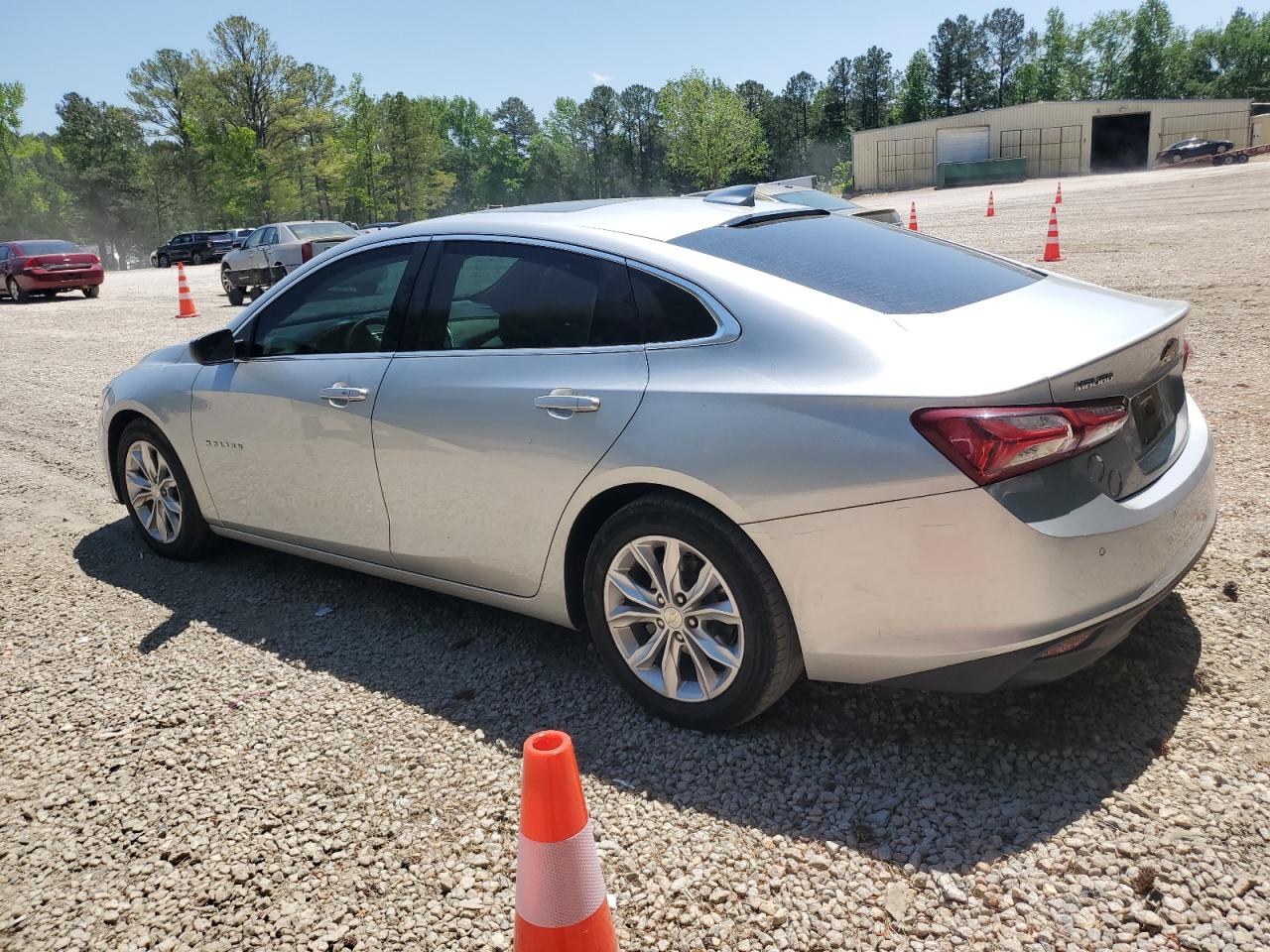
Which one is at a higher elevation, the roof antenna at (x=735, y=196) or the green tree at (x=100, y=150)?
the green tree at (x=100, y=150)

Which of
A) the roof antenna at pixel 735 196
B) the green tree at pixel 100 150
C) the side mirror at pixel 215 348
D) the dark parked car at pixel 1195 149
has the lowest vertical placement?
the dark parked car at pixel 1195 149

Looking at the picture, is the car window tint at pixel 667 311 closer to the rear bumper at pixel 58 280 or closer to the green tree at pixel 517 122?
the rear bumper at pixel 58 280

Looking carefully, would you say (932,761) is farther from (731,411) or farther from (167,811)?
(167,811)

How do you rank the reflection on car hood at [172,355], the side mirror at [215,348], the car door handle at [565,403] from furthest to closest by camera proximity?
the reflection on car hood at [172,355] → the side mirror at [215,348] → the car door handle at [565,403]

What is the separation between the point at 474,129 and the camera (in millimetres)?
131875

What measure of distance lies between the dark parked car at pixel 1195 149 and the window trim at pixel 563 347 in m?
65.2

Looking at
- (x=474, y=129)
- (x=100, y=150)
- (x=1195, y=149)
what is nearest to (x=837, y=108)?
(x=474, y=129)

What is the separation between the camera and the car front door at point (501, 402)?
10.4 feet

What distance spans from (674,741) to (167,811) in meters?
1.57

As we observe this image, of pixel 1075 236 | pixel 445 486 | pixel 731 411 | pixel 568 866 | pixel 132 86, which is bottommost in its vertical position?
pixel 1075 236

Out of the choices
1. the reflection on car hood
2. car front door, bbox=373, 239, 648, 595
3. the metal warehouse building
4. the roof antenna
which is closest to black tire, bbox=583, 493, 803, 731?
car front door, bbox=373, 239, 648, 595

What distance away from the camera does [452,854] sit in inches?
105

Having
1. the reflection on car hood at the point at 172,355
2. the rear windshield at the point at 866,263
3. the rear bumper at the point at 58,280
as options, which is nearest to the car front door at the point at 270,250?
the rear bumper at the point at 58,280

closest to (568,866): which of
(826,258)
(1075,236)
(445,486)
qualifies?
(445,486)
